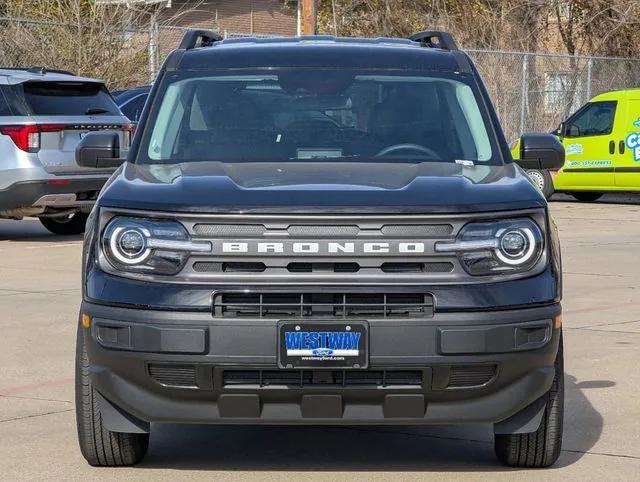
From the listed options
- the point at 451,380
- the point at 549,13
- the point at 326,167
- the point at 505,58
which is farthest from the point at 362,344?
the point at 549,13

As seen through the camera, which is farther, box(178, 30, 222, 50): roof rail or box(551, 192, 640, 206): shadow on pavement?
box(551, 192, 640, 206): shadow on pavement

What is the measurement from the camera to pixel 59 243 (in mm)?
16109

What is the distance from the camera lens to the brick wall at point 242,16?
4272 cm

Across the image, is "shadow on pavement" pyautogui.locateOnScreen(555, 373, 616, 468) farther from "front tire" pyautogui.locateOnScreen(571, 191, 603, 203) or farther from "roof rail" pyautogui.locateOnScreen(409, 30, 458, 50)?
"front tire" pyautogui.locateOnScreen(571, 191, 603, 203)

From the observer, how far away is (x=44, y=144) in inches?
614

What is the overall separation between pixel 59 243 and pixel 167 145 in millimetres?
9950

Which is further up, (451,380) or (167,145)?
(167,145)

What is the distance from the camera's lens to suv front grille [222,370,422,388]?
5.23 m

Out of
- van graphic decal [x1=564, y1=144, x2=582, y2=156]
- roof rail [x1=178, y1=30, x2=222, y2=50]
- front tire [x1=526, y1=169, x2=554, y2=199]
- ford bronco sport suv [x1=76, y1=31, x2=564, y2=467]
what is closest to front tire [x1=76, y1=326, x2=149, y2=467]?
ford bronco sport suv [x1=76, y1=31, x2=564, y2=467]

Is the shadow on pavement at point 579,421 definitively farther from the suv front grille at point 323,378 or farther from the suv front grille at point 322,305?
the suv front grille at point 322,305

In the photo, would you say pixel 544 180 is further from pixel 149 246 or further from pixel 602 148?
pixel 149 246

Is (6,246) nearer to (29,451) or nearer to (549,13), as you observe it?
(29,451)

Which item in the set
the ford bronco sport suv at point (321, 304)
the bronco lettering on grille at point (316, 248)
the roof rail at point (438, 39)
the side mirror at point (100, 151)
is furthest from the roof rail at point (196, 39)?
the bronco lettering on grille at point (316, 248)

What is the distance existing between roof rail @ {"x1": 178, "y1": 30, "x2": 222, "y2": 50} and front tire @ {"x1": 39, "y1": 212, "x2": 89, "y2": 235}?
10064 millimetres
